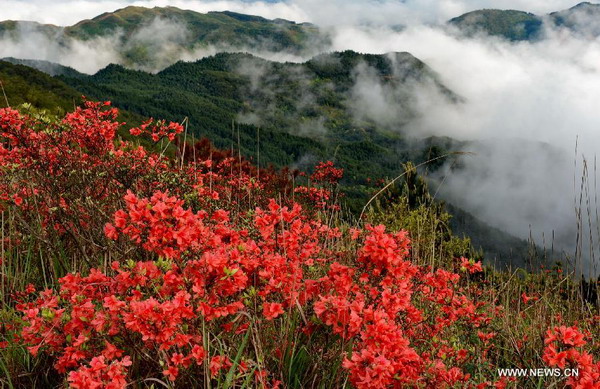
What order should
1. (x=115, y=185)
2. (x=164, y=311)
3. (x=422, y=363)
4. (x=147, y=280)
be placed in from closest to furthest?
1. (x=164, y=311)
2. (x=147, y=280)
3. (x=422, y=363)
4. (x=115, y=185)

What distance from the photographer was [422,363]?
2.69 metres

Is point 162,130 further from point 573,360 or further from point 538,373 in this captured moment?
point 573,360

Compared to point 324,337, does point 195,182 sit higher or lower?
higher

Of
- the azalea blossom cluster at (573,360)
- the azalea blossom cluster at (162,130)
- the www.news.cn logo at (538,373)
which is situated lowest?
the www.news.cn logo at (538,373)

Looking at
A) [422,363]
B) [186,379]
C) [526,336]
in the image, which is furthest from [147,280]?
[526,336]

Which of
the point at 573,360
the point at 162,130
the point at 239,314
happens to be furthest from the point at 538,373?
the point at 162,130

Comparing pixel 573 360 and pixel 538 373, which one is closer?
pixel 573 360

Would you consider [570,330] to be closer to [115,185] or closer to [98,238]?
[98,238]

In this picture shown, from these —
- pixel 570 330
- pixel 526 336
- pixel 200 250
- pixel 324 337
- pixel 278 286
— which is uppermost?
pixel 200 250

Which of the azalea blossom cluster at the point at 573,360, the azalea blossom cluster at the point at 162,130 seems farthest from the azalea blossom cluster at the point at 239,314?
the azalea blossom cluster at the point at 162,130

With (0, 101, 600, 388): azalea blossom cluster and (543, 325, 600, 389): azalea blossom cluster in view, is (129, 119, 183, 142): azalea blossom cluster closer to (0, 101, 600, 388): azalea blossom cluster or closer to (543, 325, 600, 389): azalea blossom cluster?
(0, 101, 600, 388): azalea blossom cluster

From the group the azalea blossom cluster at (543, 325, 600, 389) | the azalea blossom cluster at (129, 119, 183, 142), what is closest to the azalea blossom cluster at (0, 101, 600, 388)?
the azalea blossom cluster at (543, 325, 600, 389)

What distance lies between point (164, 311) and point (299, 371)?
3.55ft

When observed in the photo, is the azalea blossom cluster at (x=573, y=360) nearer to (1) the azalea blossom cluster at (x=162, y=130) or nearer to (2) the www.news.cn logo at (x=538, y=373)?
(2) the www.news.cn logo at (x=538, y=373)
